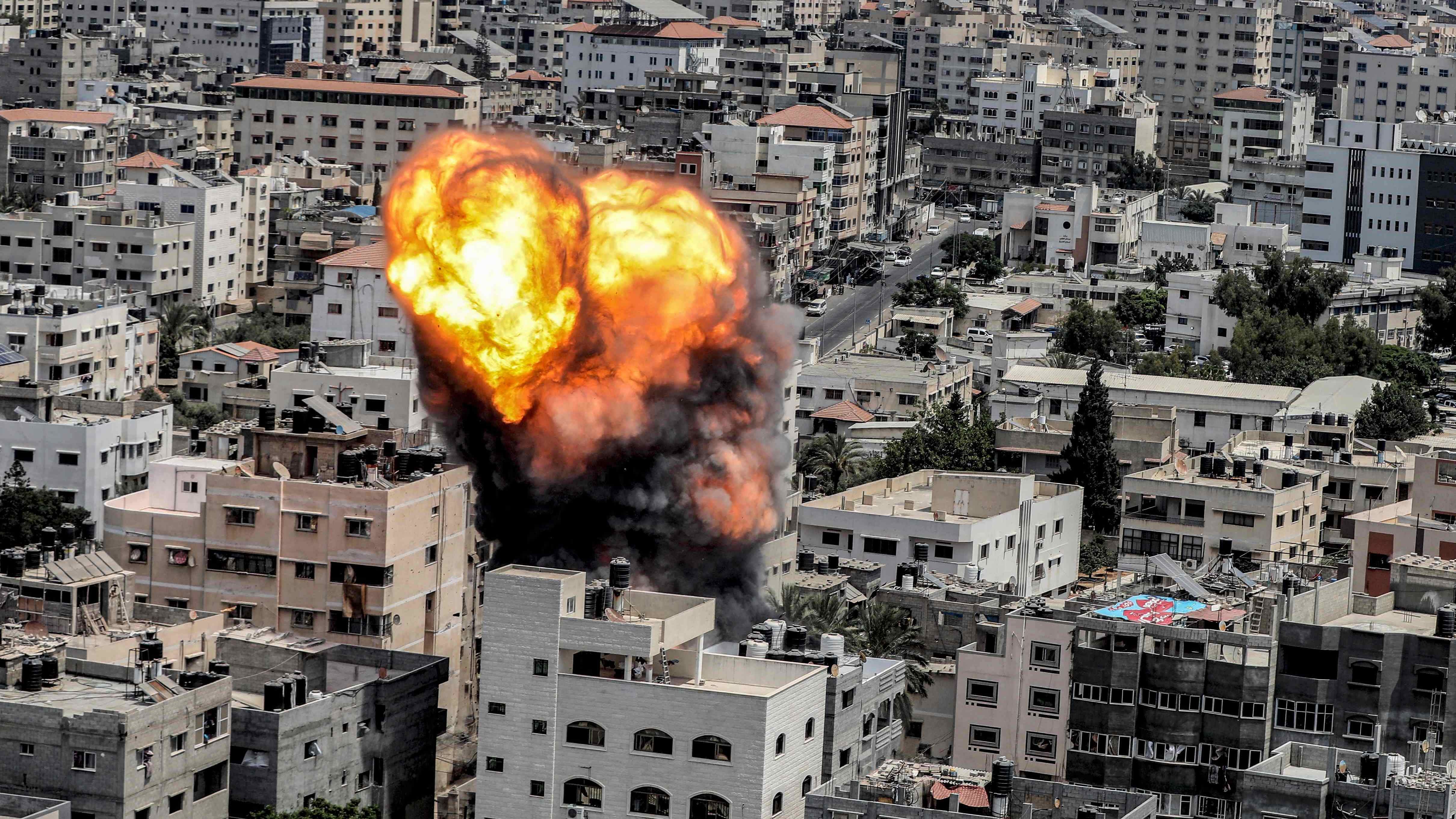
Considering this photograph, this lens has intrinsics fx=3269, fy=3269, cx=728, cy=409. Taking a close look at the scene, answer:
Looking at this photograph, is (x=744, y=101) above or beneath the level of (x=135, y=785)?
above

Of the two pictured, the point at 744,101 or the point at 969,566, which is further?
the point at 744,101

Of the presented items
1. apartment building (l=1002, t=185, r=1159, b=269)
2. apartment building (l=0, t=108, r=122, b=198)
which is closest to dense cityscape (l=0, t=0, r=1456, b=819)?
apartment building (l=0, t=108, r=122, b=198)

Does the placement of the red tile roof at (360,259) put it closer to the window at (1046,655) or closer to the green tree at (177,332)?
the green tree at (177,332)

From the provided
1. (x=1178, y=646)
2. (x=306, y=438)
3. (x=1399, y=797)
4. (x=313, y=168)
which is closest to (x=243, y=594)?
(x=306, y=438)


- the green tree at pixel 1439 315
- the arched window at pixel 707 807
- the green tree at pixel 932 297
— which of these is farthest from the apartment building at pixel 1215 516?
the green tree at pixel 1439 315

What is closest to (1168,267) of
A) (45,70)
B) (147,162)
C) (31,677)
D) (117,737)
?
(147,162)

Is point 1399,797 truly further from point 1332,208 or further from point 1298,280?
point 1332,208

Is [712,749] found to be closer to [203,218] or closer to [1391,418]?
[1391,418]

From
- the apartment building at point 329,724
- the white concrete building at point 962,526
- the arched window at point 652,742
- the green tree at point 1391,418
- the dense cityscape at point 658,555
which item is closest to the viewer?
the arched window at point 652,742
